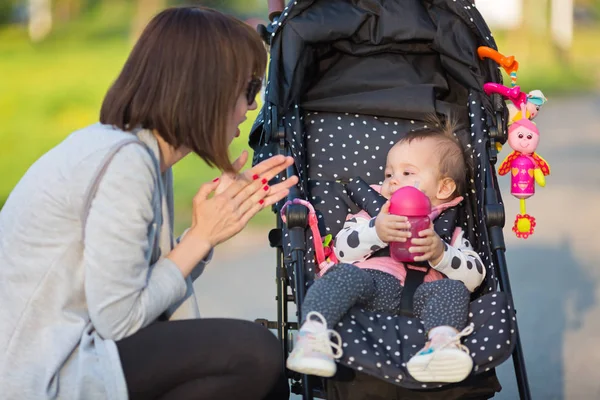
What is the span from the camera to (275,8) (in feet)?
12.1

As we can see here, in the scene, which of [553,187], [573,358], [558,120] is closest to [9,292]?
[573,358]

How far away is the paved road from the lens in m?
3.83

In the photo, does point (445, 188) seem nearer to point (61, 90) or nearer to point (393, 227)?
point (393, 227)

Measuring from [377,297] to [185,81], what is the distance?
90 cm

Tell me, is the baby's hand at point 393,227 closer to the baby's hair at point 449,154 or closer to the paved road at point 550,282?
the baby's hair at point 449,154

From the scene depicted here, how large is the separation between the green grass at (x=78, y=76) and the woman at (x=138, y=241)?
455 centimetres

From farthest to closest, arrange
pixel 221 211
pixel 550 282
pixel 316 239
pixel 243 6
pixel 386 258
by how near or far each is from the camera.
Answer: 1. pixel 243 6
2. pixel 550 282
3. pixel 316 239
4. pixel 386 258
5. pixel 221 211

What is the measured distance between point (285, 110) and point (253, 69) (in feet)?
3.29

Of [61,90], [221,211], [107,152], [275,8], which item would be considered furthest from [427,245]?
[61,90]

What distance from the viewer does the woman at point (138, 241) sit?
2232 millimetres

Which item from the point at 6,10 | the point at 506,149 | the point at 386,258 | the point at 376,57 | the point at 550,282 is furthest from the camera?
the point at 6,10

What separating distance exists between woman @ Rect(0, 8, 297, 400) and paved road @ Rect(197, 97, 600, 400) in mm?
1595

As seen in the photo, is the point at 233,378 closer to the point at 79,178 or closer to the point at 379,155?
the point at 79,178

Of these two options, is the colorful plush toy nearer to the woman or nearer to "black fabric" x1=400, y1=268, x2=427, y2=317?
"black fabric" x1=400, y1=268, x2=427, y2=317
